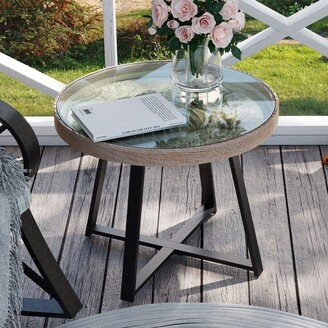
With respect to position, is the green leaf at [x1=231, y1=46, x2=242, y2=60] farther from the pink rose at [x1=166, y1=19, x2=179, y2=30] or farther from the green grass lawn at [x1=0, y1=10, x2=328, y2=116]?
the green grass lawn at [x1=0, y1=10, x2=328, y2=116]

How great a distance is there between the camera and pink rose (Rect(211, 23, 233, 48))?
2271mm

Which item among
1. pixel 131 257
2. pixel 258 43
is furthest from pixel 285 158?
pixel 131 257

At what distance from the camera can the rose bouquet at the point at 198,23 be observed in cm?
225

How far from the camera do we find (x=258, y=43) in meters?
3.03

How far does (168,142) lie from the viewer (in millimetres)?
2229

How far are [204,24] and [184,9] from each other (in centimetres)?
6

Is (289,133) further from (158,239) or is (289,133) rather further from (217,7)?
(217,7)

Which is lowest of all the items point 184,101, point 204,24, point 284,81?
point 284,81

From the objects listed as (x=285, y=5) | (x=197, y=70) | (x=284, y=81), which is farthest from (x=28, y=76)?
(x=285, y=5)

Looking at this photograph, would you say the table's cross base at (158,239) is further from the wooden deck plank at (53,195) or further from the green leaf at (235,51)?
the green leaf at (235,51)

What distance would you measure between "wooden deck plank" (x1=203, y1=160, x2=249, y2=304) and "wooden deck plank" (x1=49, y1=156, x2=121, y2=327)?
29 centimetres

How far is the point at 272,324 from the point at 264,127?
49cm

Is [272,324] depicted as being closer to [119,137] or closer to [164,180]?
[119,137]

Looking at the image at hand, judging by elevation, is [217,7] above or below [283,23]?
above
